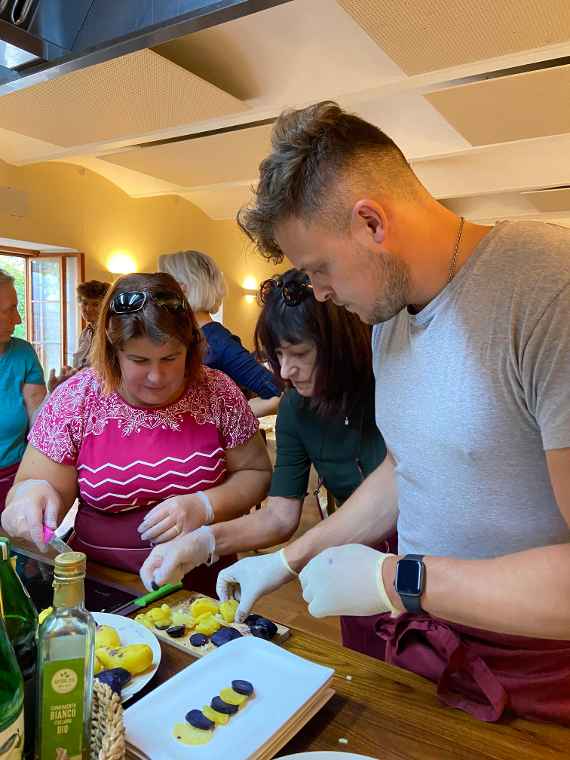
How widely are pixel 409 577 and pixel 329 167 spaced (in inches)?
23.6

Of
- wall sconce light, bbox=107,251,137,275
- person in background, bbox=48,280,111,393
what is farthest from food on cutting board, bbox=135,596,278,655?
wall sconce light, bbox=107,251,137,275

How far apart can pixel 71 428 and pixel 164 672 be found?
0.76 metres

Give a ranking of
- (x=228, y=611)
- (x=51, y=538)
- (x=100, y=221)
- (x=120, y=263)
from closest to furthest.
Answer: (x=228, y=611) < (x=51, y=538) < (x=100, y=221) < (x=120, y=263)

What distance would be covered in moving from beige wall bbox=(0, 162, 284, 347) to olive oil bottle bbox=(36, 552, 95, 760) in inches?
157

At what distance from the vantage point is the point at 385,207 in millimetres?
872

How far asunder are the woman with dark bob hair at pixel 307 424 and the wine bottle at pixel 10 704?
0.62 m

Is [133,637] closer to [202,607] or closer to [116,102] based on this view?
[202,607]

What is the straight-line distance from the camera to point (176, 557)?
120 centimetres

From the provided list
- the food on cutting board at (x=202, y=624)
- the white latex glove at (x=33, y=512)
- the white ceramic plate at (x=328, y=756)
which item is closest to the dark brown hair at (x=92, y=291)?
the white latex glove at (x=33, y=512)

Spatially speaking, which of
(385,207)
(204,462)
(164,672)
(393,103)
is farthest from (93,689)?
(393,103)

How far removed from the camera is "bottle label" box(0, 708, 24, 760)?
0.51m

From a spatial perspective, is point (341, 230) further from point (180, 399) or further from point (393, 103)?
point (393, 103)

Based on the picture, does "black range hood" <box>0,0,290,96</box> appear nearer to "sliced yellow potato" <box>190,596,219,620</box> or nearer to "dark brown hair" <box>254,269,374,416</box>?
"dark brown hair" <box>254,269,374,416</box>

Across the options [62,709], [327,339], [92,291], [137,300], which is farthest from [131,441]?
[92,291]
